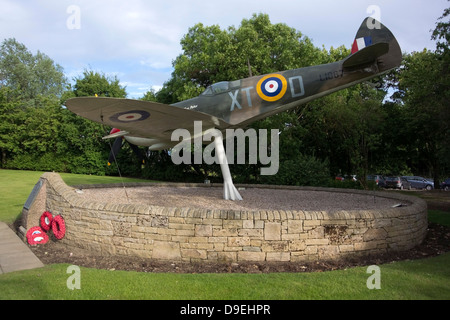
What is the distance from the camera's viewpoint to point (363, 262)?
627 centimetres

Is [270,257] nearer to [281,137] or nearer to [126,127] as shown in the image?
[126,127]

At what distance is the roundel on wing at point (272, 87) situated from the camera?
919 centimetres

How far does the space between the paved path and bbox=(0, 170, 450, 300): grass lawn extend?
456 millimetres

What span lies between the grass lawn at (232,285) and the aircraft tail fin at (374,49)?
210 inches

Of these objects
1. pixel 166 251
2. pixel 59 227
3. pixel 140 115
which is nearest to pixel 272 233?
pixel 166 251

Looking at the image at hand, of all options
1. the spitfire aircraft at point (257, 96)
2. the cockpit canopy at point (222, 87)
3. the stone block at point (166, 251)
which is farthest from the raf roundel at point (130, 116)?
the stone block at point (166, 251)

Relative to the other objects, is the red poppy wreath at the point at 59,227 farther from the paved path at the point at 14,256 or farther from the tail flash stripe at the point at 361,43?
the tail flash stripe at the point at 361,43

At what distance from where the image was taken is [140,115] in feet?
25.7

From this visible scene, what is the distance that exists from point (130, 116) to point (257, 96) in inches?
150

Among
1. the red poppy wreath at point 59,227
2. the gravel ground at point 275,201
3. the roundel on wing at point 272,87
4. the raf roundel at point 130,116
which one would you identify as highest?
the roundel on wing at point 272,87

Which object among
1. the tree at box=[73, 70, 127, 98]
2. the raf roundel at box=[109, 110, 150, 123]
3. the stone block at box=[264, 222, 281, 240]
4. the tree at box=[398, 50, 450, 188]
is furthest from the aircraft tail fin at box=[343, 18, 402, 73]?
the tree at box=[73, 70, 127, 98]

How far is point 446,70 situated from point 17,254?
15.8 metres

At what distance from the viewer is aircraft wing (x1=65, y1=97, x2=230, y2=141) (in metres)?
6.76

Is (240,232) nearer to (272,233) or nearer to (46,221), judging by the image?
(272,233)
